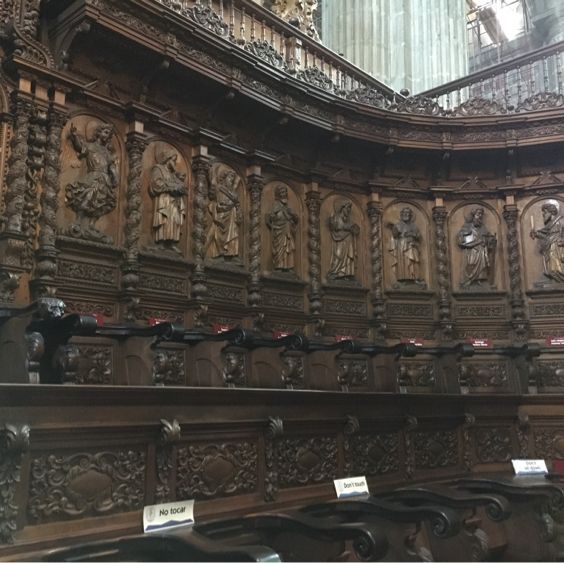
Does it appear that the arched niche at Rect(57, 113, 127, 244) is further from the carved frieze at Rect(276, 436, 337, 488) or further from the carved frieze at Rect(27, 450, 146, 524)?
the carved frieze at Rect(27, 450, 146, 524)

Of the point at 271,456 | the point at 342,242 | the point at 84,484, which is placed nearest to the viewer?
the point at 84,484

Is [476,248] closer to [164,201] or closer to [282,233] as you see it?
[282,233]

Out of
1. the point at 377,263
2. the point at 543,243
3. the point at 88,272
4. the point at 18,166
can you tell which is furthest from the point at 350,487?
the point at 543,243

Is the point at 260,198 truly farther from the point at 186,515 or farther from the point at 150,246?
the point at 186,515

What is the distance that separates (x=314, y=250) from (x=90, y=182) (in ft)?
10.2

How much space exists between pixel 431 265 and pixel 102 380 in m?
5.05

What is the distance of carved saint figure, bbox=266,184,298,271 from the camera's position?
7.34m

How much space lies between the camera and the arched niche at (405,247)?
834 centimetres

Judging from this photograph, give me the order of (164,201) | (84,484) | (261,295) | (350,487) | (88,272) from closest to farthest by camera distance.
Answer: (84,484), (350,487), (88,272), (164,201), (261,295)

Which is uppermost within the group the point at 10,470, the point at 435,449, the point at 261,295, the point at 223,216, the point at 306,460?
the point at 223,216

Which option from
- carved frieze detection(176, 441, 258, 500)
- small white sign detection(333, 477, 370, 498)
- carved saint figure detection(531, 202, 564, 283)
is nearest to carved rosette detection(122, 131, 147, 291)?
carved frieze detection(176, 441, 258, 500)

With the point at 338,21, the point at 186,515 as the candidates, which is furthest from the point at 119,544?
the point at 338,21

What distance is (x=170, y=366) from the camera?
Answer: 5.76 meters

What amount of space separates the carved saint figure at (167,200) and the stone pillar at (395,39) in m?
7.92
